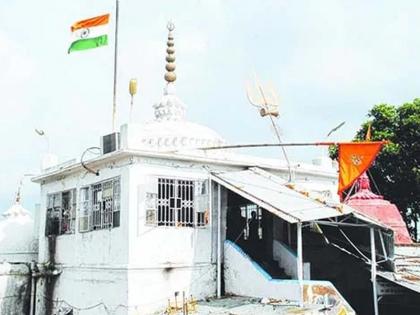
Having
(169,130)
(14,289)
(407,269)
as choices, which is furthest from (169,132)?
(407,269)

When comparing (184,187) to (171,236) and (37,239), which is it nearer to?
(171,236)

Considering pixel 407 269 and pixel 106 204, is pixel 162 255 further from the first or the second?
pixel 407 269

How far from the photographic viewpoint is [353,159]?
1407cm

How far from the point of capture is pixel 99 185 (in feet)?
51.0

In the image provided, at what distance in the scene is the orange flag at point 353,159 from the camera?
13.9 m

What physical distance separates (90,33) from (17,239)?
26.6 feet

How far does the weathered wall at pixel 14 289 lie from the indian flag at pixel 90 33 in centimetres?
705

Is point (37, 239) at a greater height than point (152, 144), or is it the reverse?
point (152, 144)

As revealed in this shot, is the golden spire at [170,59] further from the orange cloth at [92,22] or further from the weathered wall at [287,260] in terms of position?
the weathered wall at [287,260]

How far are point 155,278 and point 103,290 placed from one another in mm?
1642

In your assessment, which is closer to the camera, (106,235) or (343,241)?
(106,235)

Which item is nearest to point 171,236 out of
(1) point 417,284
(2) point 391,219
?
(1) point 417,284

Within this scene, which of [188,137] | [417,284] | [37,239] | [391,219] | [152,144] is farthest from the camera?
[391,219]

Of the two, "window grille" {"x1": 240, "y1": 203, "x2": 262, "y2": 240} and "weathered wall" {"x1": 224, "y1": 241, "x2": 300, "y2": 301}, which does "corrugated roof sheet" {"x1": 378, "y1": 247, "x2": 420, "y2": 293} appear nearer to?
"weathered wall" {"x1": 224, "y1": 241, "x2": 300, "y2": 301}
